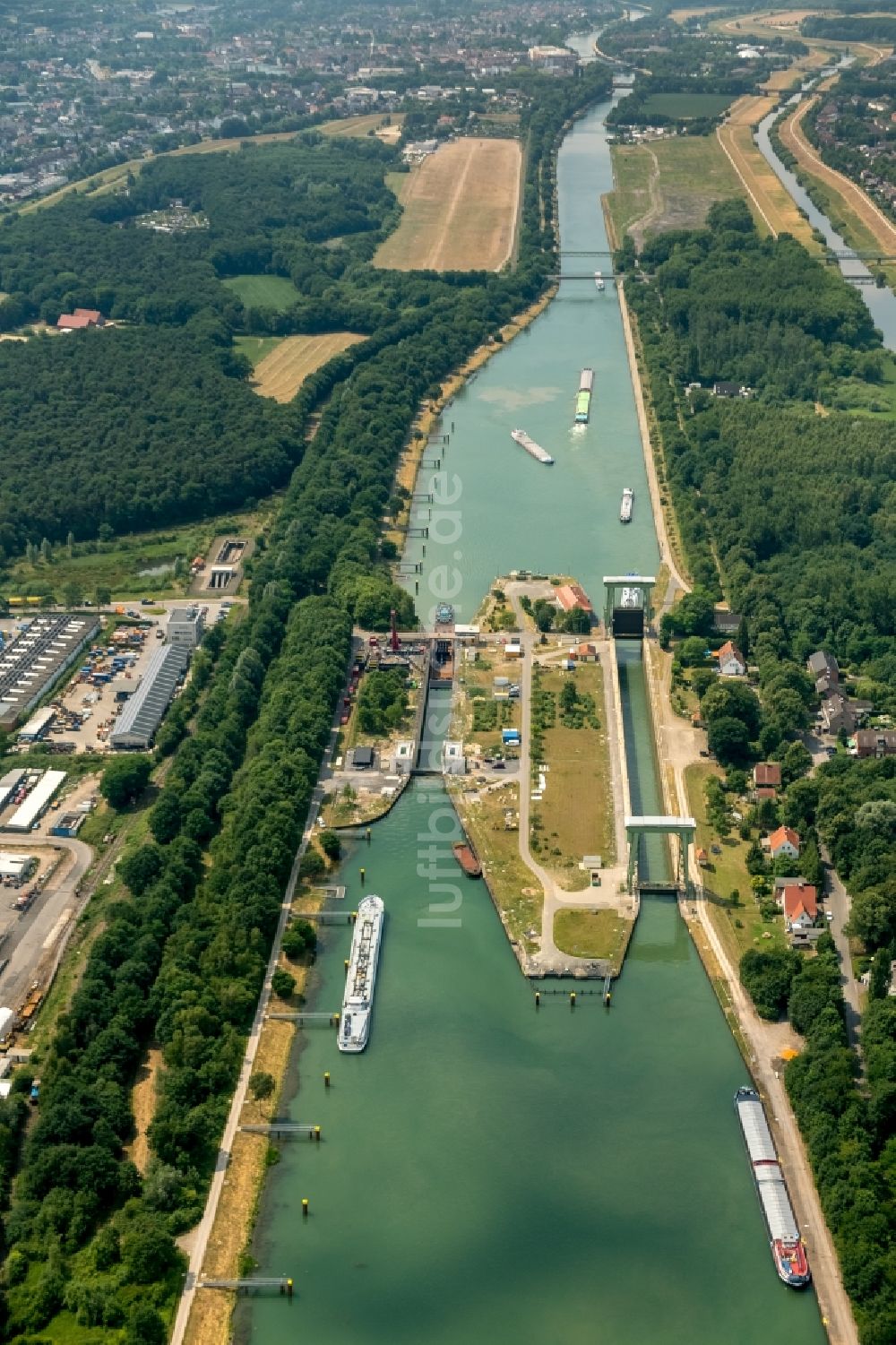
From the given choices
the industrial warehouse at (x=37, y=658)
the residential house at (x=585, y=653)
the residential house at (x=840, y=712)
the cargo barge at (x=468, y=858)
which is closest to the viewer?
the cargo barge at (x=468, y=858)

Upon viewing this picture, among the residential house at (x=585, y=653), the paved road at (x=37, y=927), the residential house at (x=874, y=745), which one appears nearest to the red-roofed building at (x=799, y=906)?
the residential house at (x=874, y=745)

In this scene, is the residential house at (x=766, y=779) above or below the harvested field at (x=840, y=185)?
above

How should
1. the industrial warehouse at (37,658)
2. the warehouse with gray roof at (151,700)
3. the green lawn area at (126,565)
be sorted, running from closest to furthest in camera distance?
the warehouse with gray roof at (151,700) < the industrial warehouse at (37,658) < the green lawn area at (126,565)

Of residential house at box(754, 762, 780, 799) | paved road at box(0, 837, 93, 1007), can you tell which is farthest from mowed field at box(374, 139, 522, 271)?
paved road at box(0, 837, 93, 1007)

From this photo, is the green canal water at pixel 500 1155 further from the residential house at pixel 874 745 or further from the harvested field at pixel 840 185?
the harvested field at pixel 840 185

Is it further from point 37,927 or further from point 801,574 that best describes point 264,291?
point 37,927

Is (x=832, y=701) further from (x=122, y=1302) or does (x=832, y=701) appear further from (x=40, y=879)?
(x=122, y=1302)
